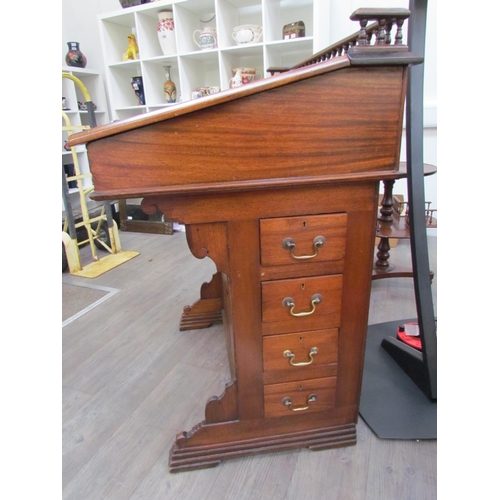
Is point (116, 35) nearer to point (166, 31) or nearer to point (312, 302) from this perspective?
point (166, 31)

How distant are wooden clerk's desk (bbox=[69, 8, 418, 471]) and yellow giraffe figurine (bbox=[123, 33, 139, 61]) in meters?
2.78

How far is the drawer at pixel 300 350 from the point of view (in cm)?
92

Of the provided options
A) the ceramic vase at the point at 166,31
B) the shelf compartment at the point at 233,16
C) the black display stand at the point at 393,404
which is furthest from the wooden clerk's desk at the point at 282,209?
the ceramic vase at the point at 166,31

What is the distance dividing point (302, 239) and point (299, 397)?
0.48 meters

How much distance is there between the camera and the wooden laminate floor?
3.05 feet

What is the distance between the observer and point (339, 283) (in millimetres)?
875

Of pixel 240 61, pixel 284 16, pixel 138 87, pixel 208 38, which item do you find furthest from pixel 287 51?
pixel 138 87

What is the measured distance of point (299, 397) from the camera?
3.24ft

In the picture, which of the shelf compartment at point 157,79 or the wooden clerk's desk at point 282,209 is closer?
the wooden clerk's desk at point 282,209

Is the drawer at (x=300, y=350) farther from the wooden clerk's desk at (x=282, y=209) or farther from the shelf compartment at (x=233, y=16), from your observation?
the shelf compartment at (x=233, y=16)

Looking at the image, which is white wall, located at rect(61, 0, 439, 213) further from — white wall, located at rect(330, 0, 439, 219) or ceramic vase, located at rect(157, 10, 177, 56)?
ceramic vase, located at rect(157, 10, 177, 56)

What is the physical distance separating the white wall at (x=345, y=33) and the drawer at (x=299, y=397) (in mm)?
2121

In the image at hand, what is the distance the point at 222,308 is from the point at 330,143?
1127 mm

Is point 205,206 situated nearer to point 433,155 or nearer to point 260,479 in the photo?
point 260,479
